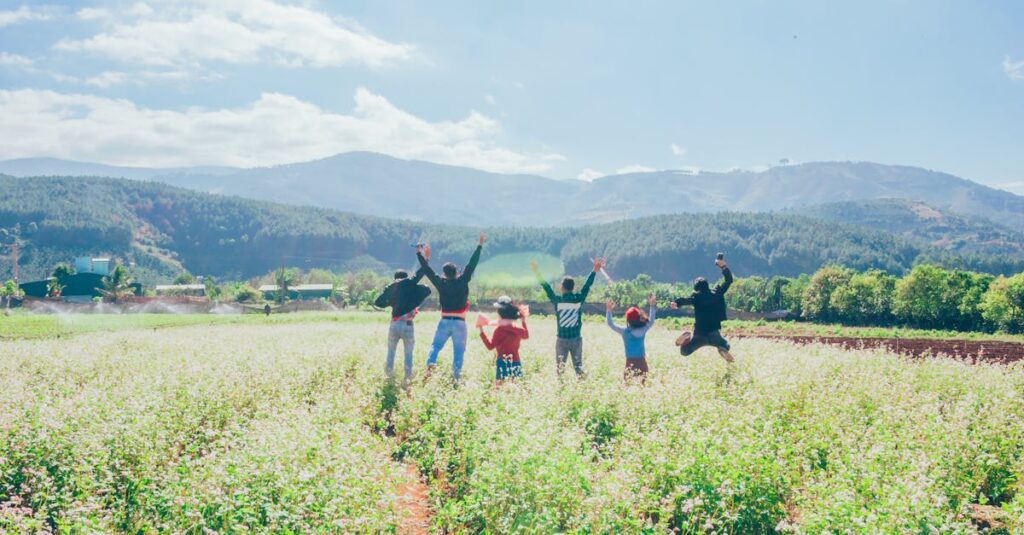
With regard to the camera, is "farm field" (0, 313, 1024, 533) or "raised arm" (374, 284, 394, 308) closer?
"farm field" (0, 313, 1024, 533)

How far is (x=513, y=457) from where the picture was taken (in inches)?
242

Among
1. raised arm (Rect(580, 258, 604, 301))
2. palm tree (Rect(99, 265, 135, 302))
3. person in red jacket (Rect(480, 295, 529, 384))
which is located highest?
raised arm (Rect(580, 258, 604, 301))

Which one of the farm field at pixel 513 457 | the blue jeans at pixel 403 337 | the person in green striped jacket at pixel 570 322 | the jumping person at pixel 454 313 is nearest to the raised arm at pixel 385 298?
the blue jeans at pixel 403 337

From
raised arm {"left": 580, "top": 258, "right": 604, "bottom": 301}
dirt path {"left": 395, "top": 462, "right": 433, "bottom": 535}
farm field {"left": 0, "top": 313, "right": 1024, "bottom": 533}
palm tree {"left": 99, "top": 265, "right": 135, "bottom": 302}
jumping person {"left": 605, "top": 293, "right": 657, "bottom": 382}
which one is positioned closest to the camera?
farm field {"left": 0, "top": 313, "right": 1024, "bottom": 533}

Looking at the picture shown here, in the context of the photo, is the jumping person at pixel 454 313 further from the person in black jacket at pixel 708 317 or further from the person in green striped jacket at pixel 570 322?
the person in black jacket at pixel 708 317

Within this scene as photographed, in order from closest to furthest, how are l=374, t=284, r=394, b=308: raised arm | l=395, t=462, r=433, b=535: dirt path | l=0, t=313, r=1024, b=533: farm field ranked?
1. l=0, t=313, r=1024, b=533: farm field
2. l=395, t=462, r=433, b=535: dirt path
3. l=374, t=284, r=394, b=308: raised arm

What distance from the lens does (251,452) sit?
6.21 metres

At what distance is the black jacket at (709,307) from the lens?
12922mm

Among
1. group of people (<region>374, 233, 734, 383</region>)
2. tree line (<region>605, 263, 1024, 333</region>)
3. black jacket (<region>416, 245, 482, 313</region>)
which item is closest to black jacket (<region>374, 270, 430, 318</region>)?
group of people (<region>374, 233, 734, 383</region>)

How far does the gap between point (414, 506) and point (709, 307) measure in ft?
25.1

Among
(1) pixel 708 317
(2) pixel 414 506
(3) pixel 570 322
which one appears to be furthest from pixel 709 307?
(2) pixel 414 506

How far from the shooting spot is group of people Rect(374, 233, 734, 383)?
12.4 meters

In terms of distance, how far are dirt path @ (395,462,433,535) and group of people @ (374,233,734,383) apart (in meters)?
3.76

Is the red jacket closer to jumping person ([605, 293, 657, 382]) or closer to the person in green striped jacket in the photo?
the person in green striped jacket
